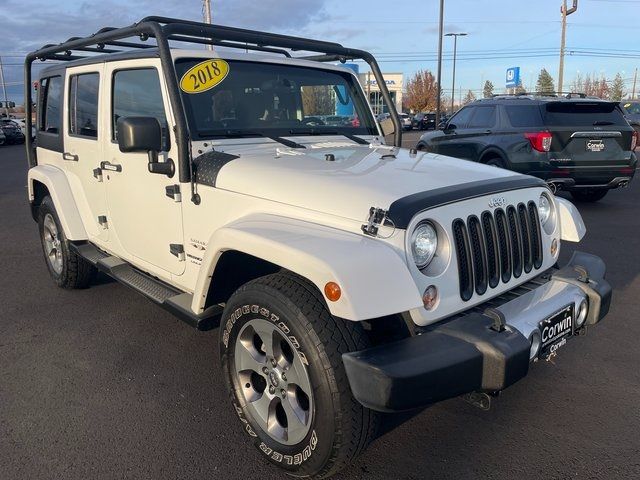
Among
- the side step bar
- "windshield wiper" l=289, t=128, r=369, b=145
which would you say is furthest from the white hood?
the side step bar

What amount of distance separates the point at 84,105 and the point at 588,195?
8909 millimetres

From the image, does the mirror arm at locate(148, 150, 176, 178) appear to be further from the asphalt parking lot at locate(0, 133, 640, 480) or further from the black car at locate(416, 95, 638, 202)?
the black car at locate(416, 95, 638, 202)

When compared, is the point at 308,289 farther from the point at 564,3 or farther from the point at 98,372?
the point at 564,3

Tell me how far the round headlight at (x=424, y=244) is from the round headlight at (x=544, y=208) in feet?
3.47

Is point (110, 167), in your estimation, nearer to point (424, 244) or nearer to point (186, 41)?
point (186, 41)

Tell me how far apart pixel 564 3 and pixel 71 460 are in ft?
114

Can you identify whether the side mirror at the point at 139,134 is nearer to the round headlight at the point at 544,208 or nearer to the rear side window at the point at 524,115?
the round headlight at the point at 544,208

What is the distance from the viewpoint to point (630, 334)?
4.30m

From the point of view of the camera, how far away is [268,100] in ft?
12.7

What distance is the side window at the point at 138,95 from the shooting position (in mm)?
3562

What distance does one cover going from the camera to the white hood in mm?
2670

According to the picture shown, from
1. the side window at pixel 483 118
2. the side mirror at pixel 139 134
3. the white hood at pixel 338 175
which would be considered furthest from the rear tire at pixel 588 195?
the side mirror at pixel 139 134

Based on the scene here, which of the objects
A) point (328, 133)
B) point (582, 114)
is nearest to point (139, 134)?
point (328, 133)

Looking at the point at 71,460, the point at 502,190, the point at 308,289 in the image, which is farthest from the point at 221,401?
the point at 502,190
